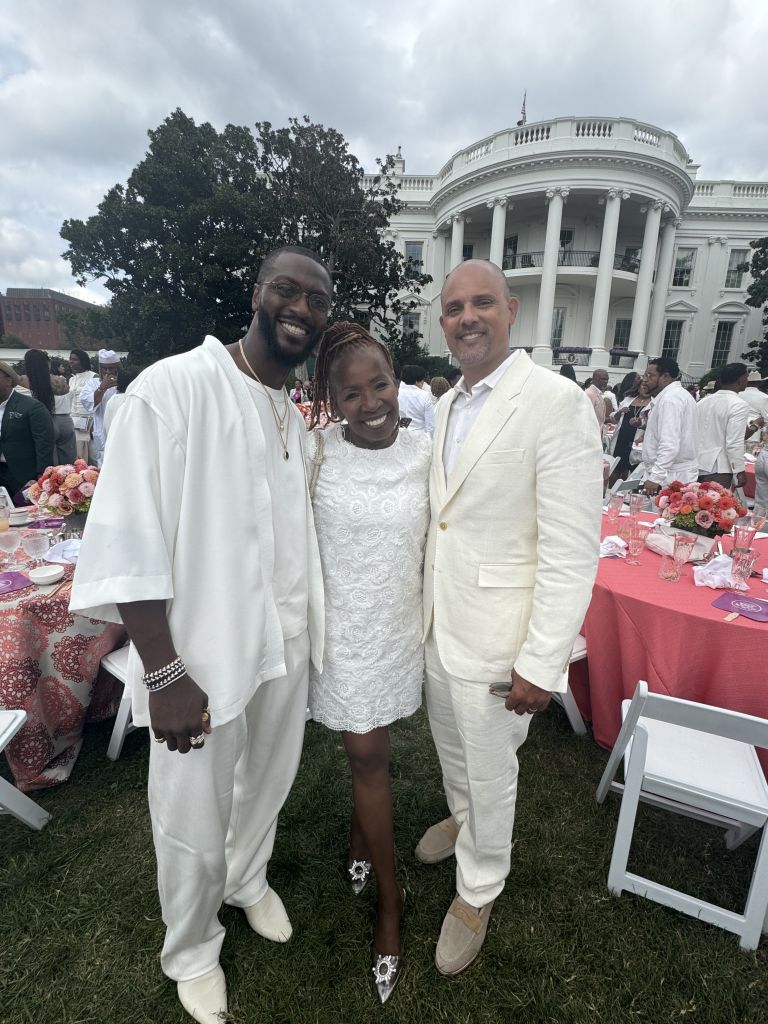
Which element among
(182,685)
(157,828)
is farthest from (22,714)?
(182,685)

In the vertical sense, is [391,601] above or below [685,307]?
below

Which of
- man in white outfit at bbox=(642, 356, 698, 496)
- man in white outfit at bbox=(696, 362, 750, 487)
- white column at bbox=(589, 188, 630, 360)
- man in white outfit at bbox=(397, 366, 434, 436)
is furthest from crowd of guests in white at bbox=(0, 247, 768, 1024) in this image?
white column at bbox=(589, 188, 630, 360)

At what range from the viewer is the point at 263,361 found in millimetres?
1608

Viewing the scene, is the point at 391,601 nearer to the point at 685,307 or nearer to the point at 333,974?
the point at 333,974

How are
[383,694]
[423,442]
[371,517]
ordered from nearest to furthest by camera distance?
[371,517] < [383,694] < [423,442]

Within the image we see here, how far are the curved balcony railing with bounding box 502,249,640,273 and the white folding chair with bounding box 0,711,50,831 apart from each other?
29.3 meters

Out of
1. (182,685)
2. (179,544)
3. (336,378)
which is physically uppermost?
(336,378)

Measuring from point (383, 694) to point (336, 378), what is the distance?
1.18m

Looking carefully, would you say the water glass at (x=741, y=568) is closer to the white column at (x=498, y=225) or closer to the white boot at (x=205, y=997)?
the white boot at (x=205, y=997)

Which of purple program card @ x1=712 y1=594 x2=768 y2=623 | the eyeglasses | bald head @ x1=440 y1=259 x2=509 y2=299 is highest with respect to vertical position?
bald head @ x1=440 y1=259 x2=509 y2=299

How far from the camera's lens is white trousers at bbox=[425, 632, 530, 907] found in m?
1.76

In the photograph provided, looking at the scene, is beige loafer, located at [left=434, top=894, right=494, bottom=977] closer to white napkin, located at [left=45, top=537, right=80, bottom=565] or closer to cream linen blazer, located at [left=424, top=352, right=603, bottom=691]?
cream linen blazer, located at [left=424, top=352, right=603, bottom=691]

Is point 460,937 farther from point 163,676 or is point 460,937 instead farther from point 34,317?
point 34,317

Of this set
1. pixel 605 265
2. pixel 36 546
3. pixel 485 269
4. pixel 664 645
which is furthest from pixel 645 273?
pixel 36 546
